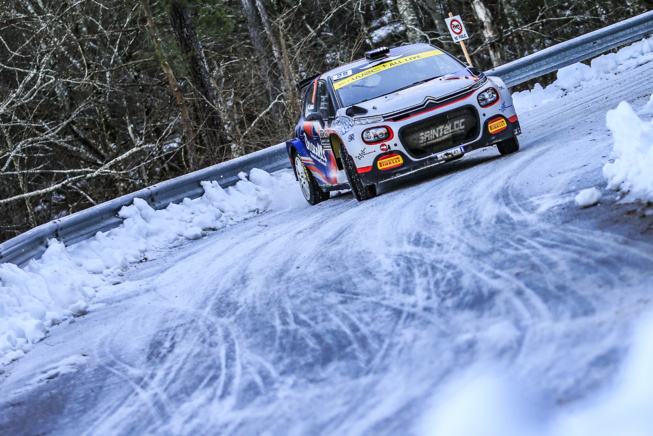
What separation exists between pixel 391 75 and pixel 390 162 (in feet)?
4.46

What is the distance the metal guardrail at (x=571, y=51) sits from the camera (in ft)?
50.8

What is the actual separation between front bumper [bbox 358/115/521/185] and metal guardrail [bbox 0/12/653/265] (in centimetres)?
364

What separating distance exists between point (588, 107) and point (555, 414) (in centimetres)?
837

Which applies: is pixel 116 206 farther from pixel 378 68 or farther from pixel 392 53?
pixel 392 53

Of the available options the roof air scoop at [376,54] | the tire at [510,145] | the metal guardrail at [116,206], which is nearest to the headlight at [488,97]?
the tire at [510,145]

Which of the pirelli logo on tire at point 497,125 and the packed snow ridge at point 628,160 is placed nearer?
the packed snow ridge at point 628,160

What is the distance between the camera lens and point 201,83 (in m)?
16.6

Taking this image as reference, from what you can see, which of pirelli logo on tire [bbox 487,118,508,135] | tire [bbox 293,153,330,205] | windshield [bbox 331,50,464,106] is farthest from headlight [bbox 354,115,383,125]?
tire [bbox 293,153,330,205]

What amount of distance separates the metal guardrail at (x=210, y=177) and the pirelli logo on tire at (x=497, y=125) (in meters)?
4.83

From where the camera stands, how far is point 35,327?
6297 mm

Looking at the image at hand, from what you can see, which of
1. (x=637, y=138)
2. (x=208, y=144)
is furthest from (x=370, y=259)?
(x=208, y=144)

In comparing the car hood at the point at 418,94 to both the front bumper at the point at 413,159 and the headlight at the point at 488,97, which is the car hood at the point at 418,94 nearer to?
the headlight at the point at 488,97

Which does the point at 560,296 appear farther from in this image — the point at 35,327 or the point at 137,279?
the point at 137,279

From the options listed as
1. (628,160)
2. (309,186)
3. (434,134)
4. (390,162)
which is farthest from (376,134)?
(628,160)
